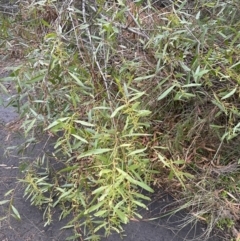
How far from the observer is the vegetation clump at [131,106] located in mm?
1314

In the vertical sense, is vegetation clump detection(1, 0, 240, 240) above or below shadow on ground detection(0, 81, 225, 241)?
above

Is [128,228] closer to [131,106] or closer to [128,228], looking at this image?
[128,228]

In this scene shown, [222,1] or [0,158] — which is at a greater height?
[222,1]

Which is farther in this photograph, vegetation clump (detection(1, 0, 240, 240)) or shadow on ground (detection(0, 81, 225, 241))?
shadow on ground (detection(0, 81, 225, 241))

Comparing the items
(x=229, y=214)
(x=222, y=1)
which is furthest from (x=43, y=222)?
(x=222, y=1)

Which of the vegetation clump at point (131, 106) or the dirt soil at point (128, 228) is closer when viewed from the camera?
the vegetation clump at point (131, 106)

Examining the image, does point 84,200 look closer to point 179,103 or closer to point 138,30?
point 179,103

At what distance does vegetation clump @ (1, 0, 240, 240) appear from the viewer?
1.31 meters

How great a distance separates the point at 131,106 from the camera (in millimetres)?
1244

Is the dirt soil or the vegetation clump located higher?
the vegetation clump

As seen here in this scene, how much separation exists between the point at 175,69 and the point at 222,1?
45 centimetres

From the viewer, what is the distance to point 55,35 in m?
1.32

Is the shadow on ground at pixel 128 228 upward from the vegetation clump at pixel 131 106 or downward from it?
downward

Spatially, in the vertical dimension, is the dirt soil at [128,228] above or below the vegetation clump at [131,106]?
below
